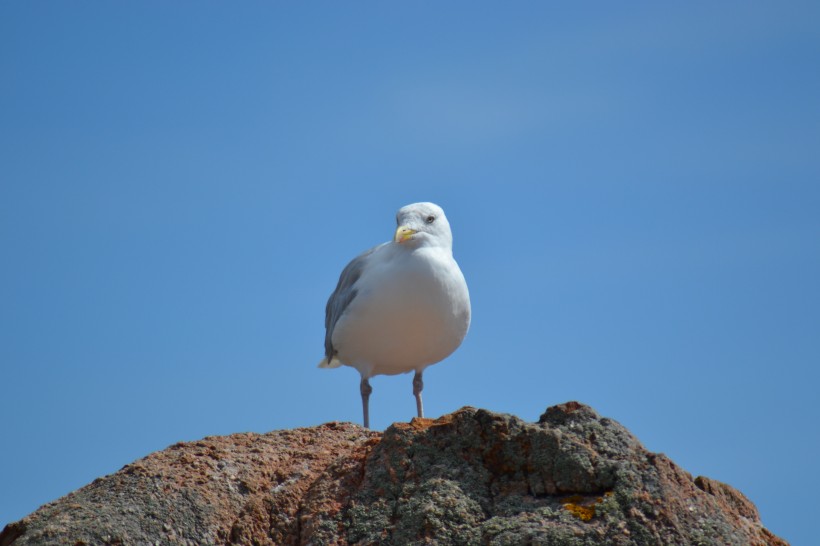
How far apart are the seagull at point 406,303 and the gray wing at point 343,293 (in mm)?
19

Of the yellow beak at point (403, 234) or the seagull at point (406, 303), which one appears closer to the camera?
the yellow beak at point (403, 234)

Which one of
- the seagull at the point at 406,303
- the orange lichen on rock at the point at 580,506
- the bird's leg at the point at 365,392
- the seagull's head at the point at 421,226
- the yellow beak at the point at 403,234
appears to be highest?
the seagull's head at the point at 421,226

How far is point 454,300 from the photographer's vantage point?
40.4ft

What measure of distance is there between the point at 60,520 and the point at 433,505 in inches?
89.6

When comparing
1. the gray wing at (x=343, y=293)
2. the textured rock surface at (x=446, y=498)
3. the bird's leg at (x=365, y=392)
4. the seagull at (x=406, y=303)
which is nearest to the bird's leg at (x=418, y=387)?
the seagull at (x=406, y=303)

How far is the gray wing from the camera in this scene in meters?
12.8

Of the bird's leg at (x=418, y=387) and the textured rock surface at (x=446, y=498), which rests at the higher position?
the bird's leg at (x=418, y=387)

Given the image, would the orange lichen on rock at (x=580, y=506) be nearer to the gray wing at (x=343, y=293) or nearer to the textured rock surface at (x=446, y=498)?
the textured rock surface at (x=446, y=498)

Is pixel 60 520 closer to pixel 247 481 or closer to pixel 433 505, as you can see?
pixel 247 481

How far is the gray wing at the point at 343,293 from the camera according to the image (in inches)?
504

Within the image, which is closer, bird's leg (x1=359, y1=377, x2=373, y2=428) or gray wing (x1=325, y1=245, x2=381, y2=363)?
gray wing (x1=325, y1=245, x2=381, y2=363)

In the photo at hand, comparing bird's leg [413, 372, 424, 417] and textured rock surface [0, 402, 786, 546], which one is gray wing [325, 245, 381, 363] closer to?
bird's leg [413, 372, 424, 417]

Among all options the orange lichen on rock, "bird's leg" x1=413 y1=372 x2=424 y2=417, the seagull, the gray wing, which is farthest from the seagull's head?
the orange lichen on rock

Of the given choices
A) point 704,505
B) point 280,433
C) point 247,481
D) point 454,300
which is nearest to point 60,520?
point 247,481
